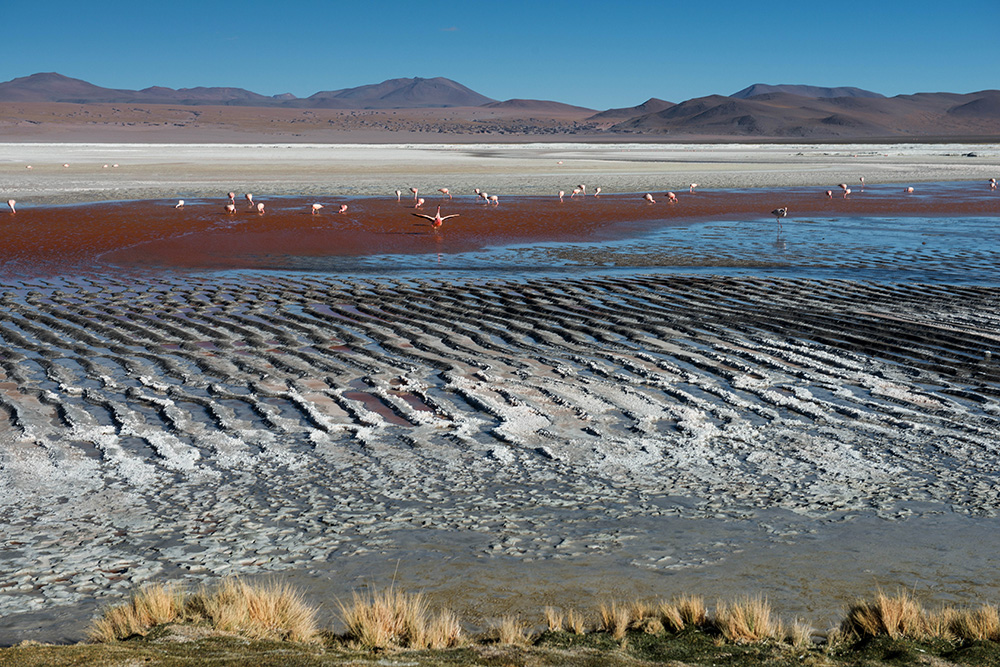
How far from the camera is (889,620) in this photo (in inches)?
162

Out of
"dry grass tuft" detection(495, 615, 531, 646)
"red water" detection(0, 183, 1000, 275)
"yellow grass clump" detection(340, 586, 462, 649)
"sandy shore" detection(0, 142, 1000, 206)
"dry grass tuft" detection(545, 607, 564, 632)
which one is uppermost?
"sandy shore" detection(0, 142, 1000, 206)

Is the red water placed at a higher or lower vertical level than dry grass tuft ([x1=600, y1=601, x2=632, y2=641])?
higher

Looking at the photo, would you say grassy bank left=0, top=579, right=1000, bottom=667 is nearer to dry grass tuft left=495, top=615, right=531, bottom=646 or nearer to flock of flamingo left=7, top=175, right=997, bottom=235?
dry grass tuft left=495, top=615, right=531, bottom=646

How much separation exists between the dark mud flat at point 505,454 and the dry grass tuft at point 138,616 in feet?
1.14

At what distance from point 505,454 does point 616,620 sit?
266cm

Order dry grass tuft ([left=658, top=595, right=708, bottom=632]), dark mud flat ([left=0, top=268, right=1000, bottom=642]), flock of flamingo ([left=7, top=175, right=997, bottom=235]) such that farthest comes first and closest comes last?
1. flock of flamingo ([left=7, top=175, right=997, bottom=235])
2. dark mud flat ([left=0, top=268, right=1000, bottom=642])
3. dry grass tuft ([left=658, top=595, right=708, bottom=632])

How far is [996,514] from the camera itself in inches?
223

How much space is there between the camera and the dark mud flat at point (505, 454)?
4996 millimetres

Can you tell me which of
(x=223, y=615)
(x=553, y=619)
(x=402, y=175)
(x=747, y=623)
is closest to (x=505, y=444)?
(x=553, y=619)

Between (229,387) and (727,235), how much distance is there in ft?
48.6

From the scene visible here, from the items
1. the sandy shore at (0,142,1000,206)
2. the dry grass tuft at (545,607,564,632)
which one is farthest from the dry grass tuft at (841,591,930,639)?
the sandy shore at (0,142,1000,206)

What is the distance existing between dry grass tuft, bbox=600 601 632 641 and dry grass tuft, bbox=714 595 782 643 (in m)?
0.40

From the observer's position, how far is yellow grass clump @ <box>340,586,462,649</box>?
4.00m

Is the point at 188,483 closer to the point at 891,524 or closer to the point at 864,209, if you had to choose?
the point at 891,524
